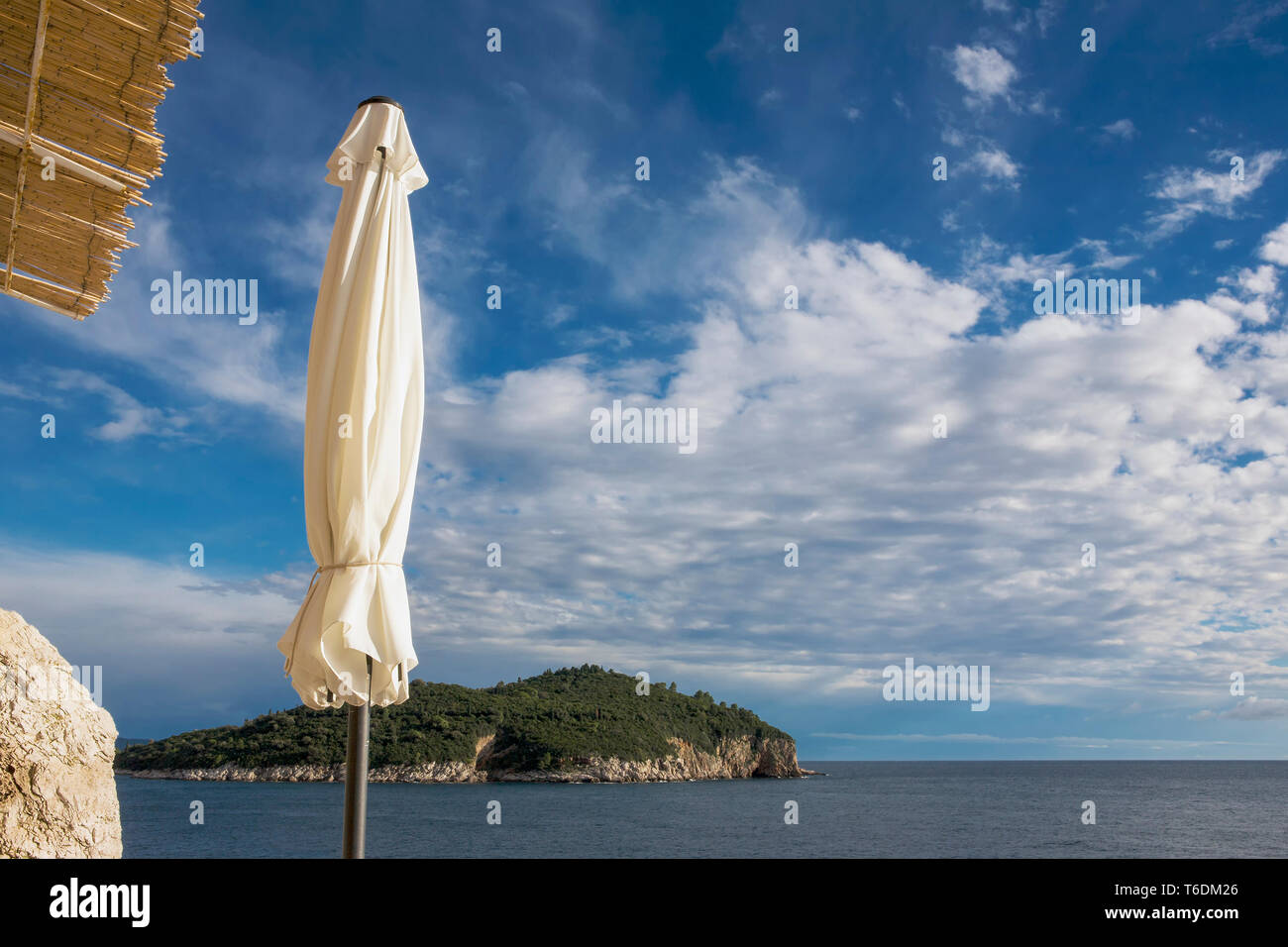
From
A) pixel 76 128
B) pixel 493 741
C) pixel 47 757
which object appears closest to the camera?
pixel 76 128

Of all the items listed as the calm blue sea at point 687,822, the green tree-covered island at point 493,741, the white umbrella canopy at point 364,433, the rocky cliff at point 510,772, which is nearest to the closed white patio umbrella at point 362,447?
the white umbrella canopy at point 364,433

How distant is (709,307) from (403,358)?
52.7 meters

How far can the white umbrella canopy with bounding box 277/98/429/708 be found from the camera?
277 cm

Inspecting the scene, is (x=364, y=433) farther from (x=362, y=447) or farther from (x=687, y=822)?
(x=687, y=822)

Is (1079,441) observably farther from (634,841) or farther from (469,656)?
(469,656)

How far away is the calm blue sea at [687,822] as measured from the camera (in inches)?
2030

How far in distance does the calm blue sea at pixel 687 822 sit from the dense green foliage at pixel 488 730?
2934 mm

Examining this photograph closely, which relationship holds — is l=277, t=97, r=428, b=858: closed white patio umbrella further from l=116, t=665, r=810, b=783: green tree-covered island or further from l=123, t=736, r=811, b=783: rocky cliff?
l=123, t=736, r=811, b=783: rocky cliff

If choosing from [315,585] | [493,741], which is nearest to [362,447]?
[315,585]

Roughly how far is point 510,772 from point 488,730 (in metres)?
4.64

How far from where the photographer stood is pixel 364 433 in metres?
2.88

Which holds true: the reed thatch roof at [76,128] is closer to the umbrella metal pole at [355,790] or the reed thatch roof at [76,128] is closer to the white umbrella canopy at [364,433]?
the white umbrella canopy at [364,433]

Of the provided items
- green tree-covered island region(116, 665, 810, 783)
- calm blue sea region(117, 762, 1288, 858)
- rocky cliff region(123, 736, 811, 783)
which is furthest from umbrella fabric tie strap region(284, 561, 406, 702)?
rocky cliff region(123, 736, 811, 783)

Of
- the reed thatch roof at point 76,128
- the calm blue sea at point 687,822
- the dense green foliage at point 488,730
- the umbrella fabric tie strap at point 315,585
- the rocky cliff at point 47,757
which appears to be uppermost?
the reed thatch roof at point 76,128
